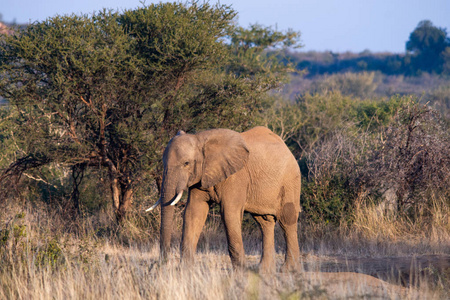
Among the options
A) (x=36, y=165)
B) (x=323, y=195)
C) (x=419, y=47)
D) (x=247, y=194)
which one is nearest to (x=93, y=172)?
(x=36, y=165)

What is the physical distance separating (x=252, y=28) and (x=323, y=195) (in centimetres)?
1129

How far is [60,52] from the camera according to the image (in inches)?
433

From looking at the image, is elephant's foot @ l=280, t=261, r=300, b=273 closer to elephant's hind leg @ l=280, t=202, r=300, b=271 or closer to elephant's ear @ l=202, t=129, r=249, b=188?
elephant's hind leg @ l=280, t=202, r=300, b=271

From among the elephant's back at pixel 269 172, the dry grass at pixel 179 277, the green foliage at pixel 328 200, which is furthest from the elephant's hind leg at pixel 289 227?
the green foliage at pixel 328 200

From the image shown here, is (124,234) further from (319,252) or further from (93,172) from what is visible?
(319,252)

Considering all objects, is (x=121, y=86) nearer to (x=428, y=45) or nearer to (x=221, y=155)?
(x=221, y=155)

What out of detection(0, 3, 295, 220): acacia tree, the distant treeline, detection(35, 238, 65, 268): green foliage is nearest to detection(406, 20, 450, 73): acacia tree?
the distant treeline

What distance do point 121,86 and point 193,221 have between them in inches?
175

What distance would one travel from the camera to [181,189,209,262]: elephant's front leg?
306 inches

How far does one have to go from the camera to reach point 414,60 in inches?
2367

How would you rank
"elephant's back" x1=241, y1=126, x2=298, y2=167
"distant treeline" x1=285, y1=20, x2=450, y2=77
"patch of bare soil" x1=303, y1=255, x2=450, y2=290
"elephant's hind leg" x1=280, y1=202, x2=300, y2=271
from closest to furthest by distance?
1. "patch of bare soil" x1=303, y1=255, x2=450, y2=290
2. "elephant's back" x1=241, y1=126, x2=298, y2=167
3. "elephant's hind leg" x1=280, y1=202, x2=300, y2=271
4. "distant treeline" x1=285, y1=20, x2=450, y2=77

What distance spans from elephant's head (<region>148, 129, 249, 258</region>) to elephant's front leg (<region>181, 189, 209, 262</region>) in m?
0.22

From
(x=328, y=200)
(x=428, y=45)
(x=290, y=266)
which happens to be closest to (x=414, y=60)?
(x=428, y=45)

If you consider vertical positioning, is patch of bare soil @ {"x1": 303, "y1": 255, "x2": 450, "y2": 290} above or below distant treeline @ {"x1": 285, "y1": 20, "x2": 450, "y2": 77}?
below
